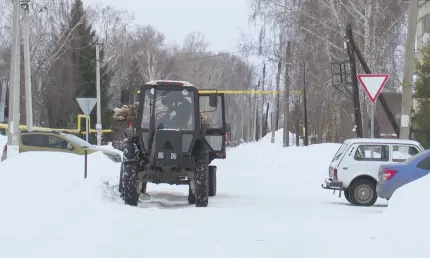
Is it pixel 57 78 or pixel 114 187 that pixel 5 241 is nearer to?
pixel 114 187

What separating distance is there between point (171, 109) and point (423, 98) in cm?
2247

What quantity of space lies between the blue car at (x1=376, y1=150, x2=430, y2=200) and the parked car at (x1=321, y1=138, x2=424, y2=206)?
2.18 meters

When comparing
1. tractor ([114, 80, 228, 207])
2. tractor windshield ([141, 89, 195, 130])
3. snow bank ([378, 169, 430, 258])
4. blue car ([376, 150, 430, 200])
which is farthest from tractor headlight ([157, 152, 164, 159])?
snow bank ([378, 169, 430, 258])

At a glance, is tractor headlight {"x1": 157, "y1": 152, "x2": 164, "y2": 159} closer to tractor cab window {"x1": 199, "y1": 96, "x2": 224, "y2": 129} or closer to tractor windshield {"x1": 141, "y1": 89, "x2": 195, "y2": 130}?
tractor windshield {"x1": 141, "y1": 89, "x2": 195, "y2": 130}

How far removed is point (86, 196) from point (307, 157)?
2431 cm

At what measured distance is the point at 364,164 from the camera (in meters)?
18.5

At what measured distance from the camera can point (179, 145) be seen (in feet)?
51.2

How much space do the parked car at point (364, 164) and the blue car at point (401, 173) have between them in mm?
2181

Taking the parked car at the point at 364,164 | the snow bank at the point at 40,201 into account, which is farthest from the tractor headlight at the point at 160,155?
the parked car at the point at 364,164

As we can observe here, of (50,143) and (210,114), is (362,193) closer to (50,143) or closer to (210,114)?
(210,114)

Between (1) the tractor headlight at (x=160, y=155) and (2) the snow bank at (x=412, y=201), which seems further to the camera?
(1) the tractor headlight at (x=160, y=155)

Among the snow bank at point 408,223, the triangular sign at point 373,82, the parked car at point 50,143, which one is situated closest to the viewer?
the snow bank at point 408,223

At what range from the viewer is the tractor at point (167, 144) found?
1555 cm

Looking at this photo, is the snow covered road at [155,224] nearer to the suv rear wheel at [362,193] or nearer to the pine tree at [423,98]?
the suv rear wheel at [362,193]
